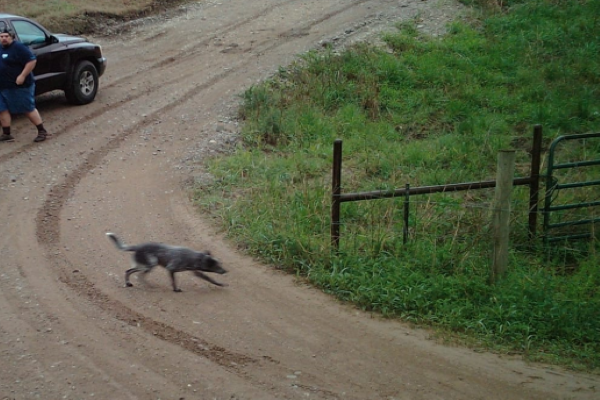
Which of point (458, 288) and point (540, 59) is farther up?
point (540, 59)

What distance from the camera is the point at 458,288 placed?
6824 millimetres

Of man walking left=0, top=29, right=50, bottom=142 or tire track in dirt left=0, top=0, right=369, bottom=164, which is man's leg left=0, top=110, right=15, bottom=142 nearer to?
man walking left=0, top=29, right=50, bottom=142

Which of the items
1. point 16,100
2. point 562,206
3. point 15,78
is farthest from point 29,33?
point 562,206

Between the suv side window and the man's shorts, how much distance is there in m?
1.37

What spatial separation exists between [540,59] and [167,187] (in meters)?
9.49

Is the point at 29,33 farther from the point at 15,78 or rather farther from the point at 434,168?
the point at 434,168

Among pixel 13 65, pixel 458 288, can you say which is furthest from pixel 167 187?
pixel 458 288

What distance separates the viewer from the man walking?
35.0 feet

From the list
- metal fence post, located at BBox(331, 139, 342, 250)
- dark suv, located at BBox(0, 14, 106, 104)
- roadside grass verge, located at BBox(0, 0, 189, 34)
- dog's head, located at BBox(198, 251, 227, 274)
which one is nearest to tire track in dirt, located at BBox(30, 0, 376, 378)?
dark suv, located at BBox(0, 14, 106, 104)

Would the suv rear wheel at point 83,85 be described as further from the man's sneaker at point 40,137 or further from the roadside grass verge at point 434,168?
the roadside grass verge at point 434,168

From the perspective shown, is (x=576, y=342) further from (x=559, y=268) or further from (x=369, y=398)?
(x=369, y=398)

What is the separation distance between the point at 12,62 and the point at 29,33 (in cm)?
147

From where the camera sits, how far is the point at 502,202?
6.72 m

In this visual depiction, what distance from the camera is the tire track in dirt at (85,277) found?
5.63 metres
